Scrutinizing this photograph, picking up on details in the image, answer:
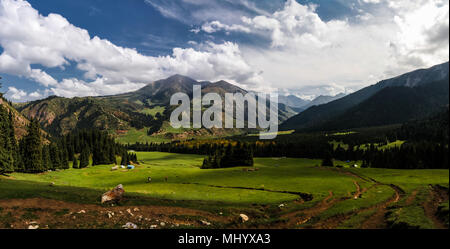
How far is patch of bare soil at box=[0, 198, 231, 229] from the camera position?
2598 centimetres

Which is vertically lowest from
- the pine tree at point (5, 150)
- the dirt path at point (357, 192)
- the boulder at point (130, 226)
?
the dirt path at point (357, 192)

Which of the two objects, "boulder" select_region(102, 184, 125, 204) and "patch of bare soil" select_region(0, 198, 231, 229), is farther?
"boulder" select_region(102, 184, 125, 204)

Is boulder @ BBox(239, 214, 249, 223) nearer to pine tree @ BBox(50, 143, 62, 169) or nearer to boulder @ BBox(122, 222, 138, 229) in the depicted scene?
boulder @ BBox(122, 222, 138, 229)

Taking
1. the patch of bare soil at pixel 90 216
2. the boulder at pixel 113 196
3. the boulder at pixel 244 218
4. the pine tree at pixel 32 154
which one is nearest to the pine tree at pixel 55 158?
the pine tree at pixel 32 154

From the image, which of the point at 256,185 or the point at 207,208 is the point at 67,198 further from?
the point at 256,185

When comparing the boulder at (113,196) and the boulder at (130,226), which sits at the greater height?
the boulder at (113,196)

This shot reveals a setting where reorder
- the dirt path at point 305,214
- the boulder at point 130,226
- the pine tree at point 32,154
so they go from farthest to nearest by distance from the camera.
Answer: the pine tree at point 32,154, the dirt path at point 305,214, the boulder at point 130,226

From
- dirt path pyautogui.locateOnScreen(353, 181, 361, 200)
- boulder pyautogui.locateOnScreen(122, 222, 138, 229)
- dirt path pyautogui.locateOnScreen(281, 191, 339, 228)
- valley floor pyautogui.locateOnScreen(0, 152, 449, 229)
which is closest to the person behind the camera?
valley floor pyautogui.locateOnScreen(0, 152, 449, 229)

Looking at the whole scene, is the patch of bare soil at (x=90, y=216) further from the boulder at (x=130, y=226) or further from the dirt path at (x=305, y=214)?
the dirt path at (x=305, y=214)

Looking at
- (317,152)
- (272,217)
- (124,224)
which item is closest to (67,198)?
(124,224)

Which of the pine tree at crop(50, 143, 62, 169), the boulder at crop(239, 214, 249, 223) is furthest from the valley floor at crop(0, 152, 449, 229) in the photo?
→ the pine tree at crop(50, 143, 62, 169)

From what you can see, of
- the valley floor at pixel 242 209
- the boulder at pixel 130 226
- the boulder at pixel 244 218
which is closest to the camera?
Result: the valley floor at pixel 242 209

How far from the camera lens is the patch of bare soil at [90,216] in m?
26.0
